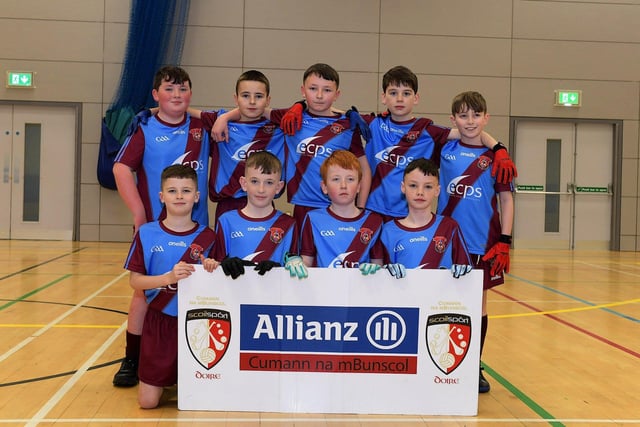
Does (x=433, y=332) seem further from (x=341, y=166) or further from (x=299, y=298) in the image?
(x=341, y=166)

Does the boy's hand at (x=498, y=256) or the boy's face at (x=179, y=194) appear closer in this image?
the boy's face at (x=179, y=194)

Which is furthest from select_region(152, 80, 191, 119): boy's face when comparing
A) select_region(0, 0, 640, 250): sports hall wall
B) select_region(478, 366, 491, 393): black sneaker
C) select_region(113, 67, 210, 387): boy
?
select_region(0, 0, 640, 250): sports hall wall

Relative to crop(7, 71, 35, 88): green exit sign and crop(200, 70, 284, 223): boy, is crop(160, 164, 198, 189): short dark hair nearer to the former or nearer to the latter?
crop(200, 70, 284, 223): boy

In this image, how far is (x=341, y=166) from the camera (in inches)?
144

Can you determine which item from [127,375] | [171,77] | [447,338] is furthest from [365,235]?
[127,375]

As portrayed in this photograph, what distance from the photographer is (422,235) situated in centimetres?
366

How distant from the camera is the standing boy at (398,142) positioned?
4.00 m

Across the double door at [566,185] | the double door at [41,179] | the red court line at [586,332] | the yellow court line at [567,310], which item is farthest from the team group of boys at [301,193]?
the double door at [566,185]

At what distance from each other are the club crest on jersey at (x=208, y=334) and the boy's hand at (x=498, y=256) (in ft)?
4.95

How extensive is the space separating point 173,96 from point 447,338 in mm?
2083

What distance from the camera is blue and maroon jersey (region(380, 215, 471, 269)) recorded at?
12.0 ft

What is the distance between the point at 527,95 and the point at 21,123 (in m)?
9.43

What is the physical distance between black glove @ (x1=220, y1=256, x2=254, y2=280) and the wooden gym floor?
2.26ft

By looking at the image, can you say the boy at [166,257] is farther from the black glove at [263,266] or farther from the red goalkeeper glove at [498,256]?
the red goalkeeper glove at [498,256]
